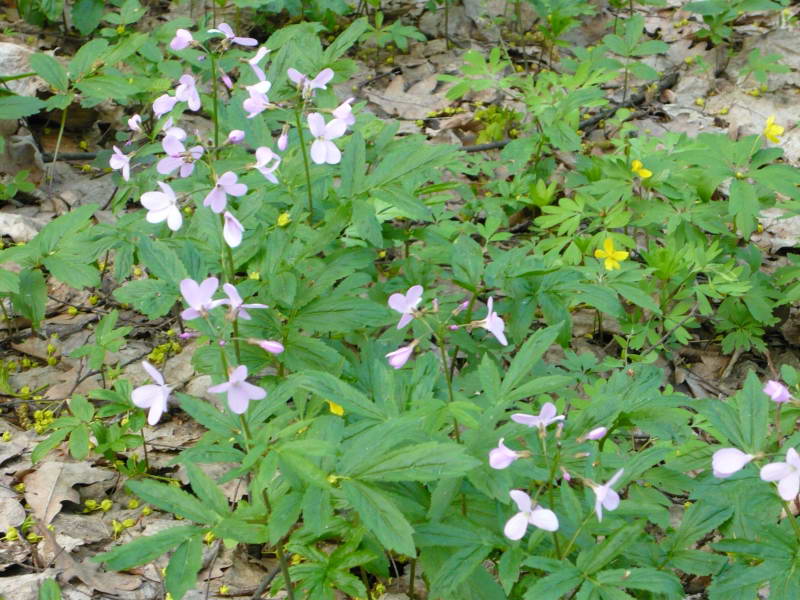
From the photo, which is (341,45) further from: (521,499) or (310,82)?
(521,499)

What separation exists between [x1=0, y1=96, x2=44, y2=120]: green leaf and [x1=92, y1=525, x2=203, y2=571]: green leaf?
6.82 feet

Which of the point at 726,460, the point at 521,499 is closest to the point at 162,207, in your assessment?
the point at 521,499

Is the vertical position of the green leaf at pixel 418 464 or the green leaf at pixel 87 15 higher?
the green leaf at pixel 418 464

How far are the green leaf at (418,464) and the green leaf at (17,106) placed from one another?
7.48ft

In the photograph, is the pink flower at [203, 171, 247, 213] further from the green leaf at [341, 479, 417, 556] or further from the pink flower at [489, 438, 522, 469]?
the pink flower at [489, 438, 522, 469]

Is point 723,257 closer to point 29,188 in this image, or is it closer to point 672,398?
point 672,398

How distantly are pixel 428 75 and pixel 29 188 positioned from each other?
2.44 metres

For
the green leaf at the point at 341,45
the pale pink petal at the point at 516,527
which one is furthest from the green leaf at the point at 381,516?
the green leaf at the point at 341,45

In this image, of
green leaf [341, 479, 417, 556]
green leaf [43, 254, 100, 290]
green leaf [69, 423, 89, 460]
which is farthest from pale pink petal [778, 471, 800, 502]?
green leaf [43, 254, 100, 290]

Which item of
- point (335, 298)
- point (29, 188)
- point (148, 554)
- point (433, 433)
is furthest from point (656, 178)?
point (29, 188)

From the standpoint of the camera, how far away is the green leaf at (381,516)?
1560 millimetres

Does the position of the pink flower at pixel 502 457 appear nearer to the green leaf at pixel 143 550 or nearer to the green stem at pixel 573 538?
the green stem at pixel 573 538

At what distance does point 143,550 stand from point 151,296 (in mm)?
712

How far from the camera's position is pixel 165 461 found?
281cm
